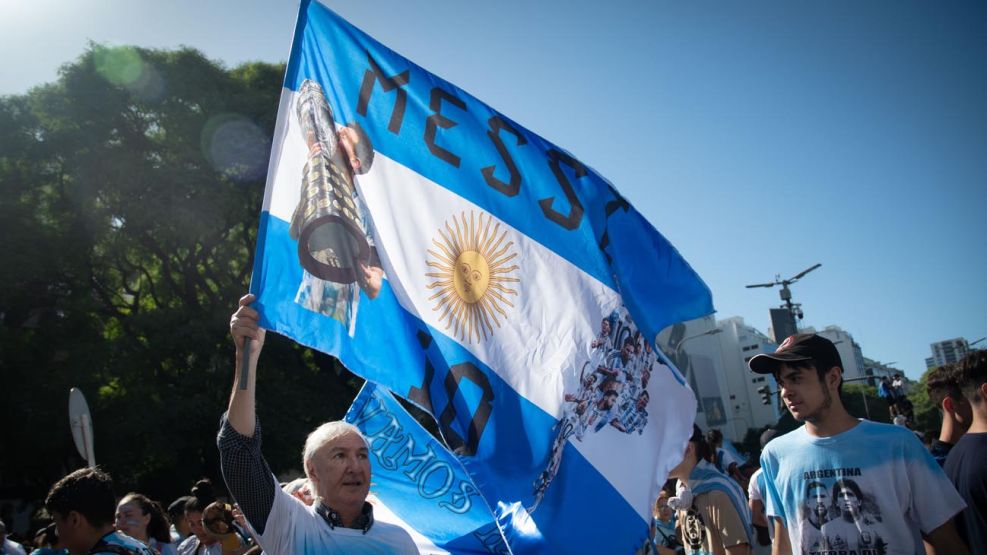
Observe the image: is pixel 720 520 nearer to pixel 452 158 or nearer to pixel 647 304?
pixel 647 304

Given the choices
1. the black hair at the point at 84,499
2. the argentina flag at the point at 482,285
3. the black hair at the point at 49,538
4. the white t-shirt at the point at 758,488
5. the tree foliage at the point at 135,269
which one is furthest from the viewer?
the tree foliage at the point at 135,269

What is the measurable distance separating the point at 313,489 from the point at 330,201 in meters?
1.45

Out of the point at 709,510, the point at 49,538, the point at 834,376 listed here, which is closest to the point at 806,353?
the point at 834,376

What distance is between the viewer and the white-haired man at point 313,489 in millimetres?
2725

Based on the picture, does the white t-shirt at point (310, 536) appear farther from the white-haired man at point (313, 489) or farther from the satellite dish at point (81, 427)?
the satellite dish at point (81, 427)

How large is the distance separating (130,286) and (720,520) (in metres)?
23.4

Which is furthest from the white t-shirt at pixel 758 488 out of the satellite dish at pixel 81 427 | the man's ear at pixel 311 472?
the satellite dish at pixel 81 427

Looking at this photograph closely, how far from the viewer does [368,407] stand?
4.27 m

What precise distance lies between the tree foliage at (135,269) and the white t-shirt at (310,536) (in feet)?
51.6

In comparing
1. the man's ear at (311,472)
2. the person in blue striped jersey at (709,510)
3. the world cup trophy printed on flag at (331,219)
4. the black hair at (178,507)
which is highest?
the world cup trophy printed on flag at (331,219)

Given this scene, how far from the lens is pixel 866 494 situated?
2.94m

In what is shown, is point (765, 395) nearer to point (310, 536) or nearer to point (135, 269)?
point (135, 269)

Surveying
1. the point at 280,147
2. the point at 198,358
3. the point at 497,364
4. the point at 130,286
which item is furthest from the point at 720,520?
the point at 130,286

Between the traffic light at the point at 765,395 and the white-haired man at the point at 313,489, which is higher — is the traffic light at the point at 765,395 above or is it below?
above
